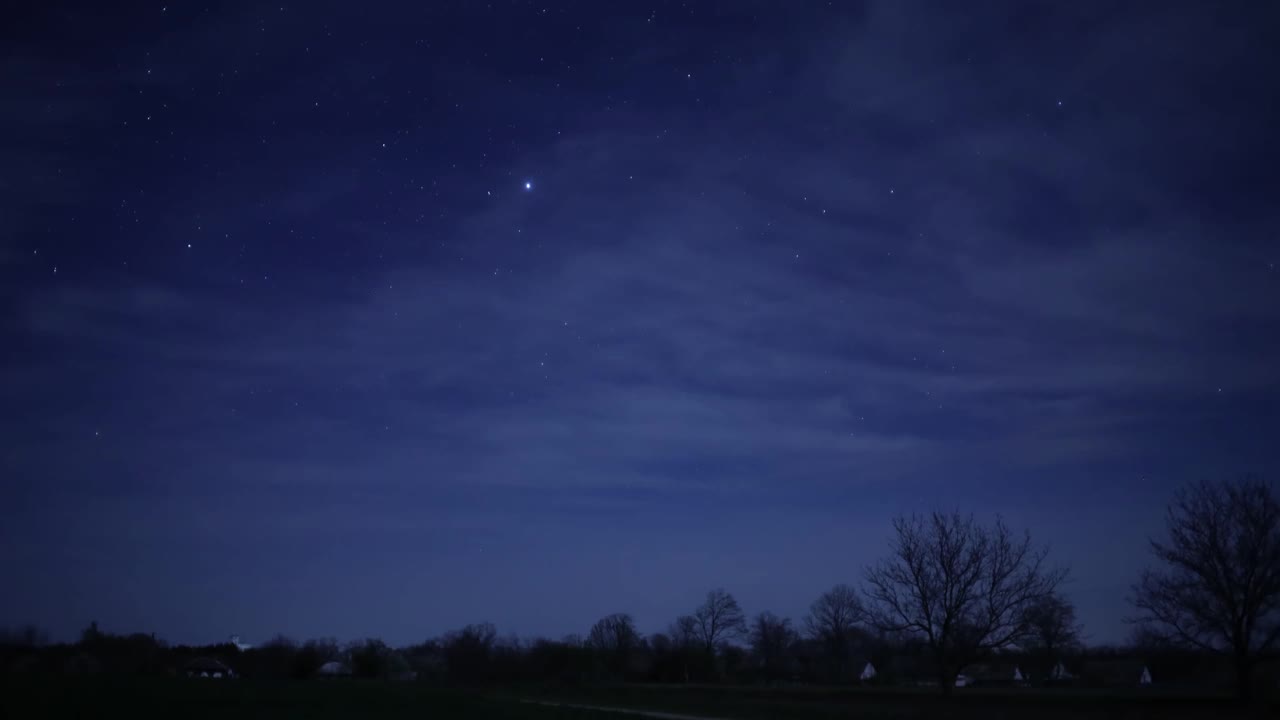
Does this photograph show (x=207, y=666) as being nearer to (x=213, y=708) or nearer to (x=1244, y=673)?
(x=213, y=708)

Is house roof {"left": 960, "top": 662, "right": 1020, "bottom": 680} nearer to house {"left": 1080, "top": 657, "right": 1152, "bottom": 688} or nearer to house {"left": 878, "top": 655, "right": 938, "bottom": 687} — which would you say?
house {"left": 1080, "top": 657, "right": 1152, "bottom": 688}

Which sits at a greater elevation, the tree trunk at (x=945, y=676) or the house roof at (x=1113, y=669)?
the tree trunk at (x=945, y=676)

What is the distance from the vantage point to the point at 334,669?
418 ft

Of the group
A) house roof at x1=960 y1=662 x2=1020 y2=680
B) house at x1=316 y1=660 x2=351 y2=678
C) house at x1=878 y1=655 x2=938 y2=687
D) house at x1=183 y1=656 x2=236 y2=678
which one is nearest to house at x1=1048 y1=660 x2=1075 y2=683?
house roof at x1=960 y1=662 x2=1020 y2=680

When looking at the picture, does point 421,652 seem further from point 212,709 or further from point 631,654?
point 212,709

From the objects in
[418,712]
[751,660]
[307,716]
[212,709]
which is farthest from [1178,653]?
[751,660]

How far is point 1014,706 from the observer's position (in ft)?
139

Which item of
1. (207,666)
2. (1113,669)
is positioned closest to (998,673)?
(1113,669)

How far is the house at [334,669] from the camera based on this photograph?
122562mm

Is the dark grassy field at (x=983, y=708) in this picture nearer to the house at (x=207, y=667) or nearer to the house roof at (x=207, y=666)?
the house at (x=207, y=667)

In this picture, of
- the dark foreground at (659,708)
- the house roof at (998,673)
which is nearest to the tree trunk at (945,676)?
the dark foreground at (659,708)

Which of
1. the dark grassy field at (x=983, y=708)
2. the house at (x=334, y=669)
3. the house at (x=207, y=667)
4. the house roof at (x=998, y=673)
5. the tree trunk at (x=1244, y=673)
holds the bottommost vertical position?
the house roof at (x=998, y=673)

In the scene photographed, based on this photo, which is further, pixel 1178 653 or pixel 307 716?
pixel 1178 653

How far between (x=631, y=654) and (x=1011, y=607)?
3038 inches
